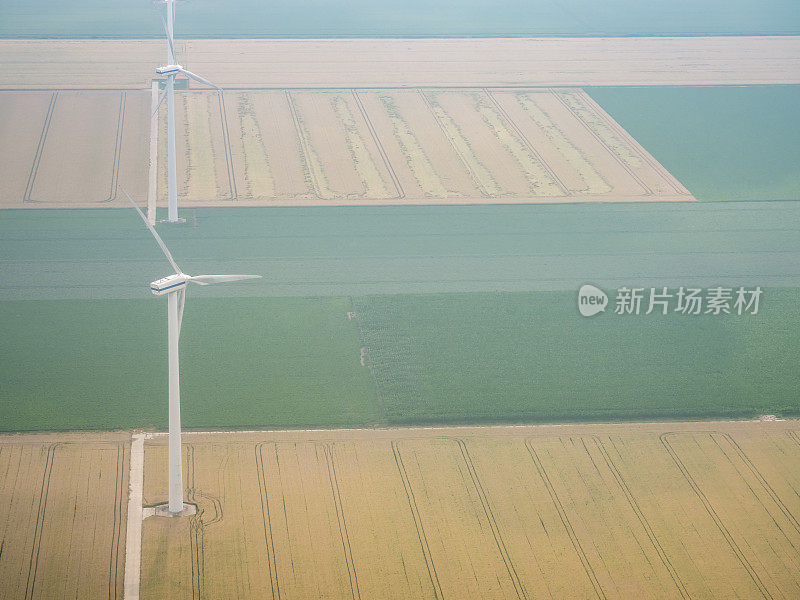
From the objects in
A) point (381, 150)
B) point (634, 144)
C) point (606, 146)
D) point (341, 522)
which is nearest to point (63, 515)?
point (341, 522)

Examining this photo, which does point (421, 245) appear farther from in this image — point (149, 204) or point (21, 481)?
point (21, 481)

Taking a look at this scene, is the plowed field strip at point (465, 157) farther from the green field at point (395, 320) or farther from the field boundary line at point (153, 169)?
the field boundary line at point (153, 169)

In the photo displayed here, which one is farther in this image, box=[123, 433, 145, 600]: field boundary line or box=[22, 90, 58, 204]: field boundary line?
box=[22, 90, 58, 204]: field boundary line

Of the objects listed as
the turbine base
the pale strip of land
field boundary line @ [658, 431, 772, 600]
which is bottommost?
field boundary line @ [658, 431, 772, 600]

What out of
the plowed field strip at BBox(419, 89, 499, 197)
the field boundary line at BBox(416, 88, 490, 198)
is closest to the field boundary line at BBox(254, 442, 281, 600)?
the field boundary line at BBox(416, 88, 490, 198)

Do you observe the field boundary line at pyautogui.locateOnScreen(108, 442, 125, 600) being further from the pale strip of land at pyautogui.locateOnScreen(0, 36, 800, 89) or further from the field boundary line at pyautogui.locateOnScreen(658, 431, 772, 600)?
the pale strip of land at pyautogui.locateOnScreen(0, 36, 800, 89)

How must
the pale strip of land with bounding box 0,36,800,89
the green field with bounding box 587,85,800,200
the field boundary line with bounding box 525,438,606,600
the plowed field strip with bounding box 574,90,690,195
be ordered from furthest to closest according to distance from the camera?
the pale strip of land with bounding box 0,36,800,89
the green field with bounding box 587,85,800,200
the plowed field strip with bounding box 574,90,690,195
the field boundary line with bounding box 525,438,606,600
